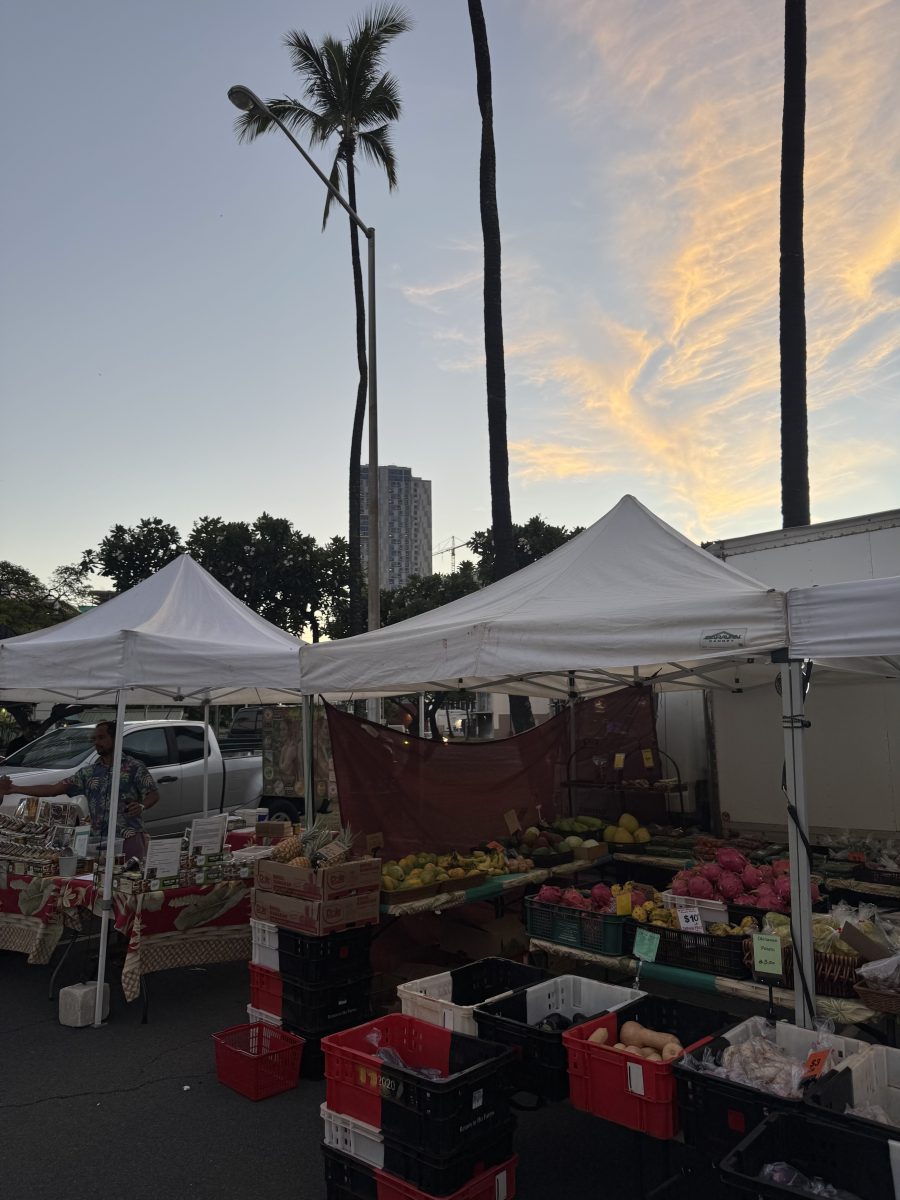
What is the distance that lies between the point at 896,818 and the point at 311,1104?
5.54 m

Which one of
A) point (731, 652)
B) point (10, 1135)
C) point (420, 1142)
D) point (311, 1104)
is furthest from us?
point (311, 1104)

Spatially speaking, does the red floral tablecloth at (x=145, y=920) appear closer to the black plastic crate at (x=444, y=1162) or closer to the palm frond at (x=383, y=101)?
the black plastic crate at (x=444, y=1162)

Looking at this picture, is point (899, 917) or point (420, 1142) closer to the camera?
point (420, 1142)

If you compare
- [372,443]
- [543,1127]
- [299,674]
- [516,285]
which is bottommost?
[543,1127]

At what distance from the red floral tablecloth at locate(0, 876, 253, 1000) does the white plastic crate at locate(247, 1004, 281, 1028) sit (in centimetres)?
73

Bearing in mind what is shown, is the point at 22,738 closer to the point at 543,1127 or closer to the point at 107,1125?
the point at 107,1125

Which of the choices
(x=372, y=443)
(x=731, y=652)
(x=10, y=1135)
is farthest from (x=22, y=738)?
(x=731, y=652)

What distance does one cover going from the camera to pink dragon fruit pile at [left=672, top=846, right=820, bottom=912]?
4.68 metres

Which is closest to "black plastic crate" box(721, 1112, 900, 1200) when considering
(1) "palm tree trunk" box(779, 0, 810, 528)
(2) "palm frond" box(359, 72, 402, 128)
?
(1) "palm tree trunk" box(779, 0, 810, 528)

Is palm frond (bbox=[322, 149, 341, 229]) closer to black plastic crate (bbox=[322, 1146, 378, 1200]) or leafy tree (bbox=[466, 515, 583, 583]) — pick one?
leafy tree (bbox=[466, 515, 583, 583])

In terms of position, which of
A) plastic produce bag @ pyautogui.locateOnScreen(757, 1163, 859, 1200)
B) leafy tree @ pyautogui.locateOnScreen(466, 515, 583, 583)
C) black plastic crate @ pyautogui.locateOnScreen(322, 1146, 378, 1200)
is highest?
leafy tree @ pyautogui.locateOnScreen(466, 515, 583, 583)

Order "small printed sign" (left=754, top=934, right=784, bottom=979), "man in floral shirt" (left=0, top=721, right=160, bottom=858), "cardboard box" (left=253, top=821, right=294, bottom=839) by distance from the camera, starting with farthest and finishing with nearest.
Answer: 1. "cardboard box" (left=253, top=821, right=294, bottom=839)
2. "man in floral shirt" (left=0, top=721, right=160, bottom=858)
3. "small printed sign" (left=754, top=934, right=784, bottom=979)

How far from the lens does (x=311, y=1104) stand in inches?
179

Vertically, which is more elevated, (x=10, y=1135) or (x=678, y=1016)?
(x=678, y=1016)
